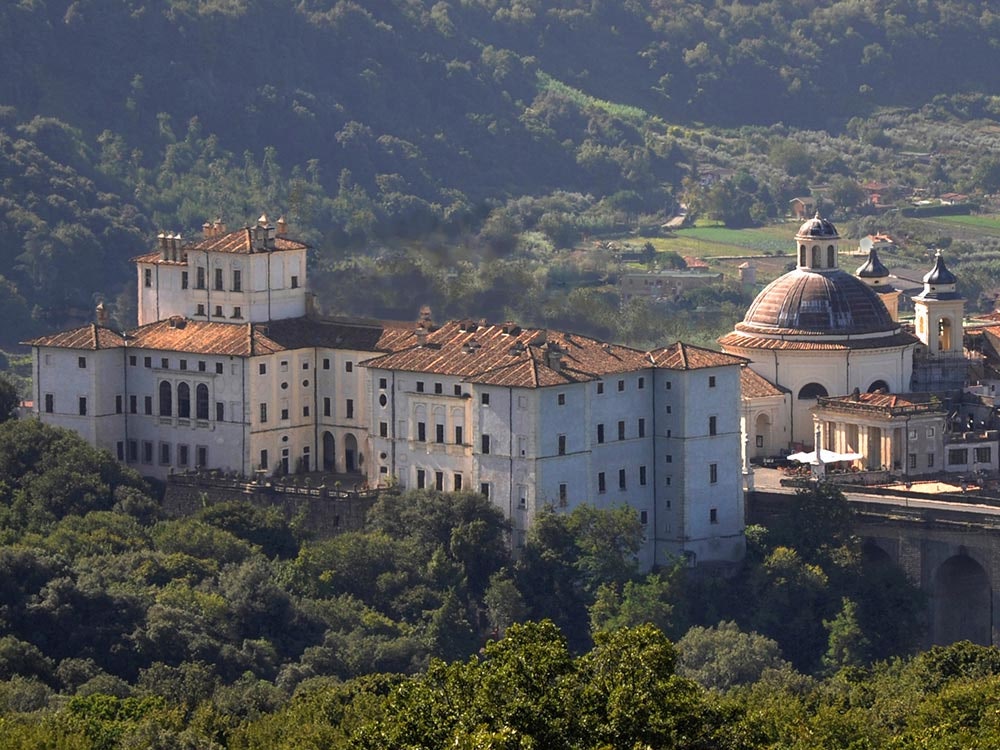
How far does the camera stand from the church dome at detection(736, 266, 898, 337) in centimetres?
13400

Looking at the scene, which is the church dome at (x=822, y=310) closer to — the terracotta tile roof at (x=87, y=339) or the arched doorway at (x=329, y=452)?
the arched doorway at (x=329, y=452)

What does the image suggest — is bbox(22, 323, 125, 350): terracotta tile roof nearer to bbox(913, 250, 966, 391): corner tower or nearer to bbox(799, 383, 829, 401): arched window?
bbox(799, 383, 829, 401): arched window

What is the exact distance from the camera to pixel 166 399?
124 m

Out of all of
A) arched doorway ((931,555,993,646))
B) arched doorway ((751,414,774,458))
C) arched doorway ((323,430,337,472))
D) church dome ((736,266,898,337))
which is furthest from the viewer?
church dome ((736,266,898,337))

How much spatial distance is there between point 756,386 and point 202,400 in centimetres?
1979

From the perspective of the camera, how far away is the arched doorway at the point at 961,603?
117500mm

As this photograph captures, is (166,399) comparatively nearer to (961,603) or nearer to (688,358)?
(688,358)

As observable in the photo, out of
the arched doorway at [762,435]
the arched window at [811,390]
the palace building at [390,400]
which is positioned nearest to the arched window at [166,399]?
the palace building at [390,400]

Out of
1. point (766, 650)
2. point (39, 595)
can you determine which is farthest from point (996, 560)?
point (39, 595)

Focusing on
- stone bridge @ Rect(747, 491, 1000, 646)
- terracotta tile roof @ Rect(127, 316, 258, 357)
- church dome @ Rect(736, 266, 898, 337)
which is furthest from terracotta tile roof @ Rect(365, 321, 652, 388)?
church dome @ Rect(736, 266, 898, 337)

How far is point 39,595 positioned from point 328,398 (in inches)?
666

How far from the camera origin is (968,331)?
143375 mm

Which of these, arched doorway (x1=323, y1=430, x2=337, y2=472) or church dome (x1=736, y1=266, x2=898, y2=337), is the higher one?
church dome (x1=736, y1=266, x2=898, y2=337)

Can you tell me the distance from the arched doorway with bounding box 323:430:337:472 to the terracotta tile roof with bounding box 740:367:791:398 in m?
14.8
